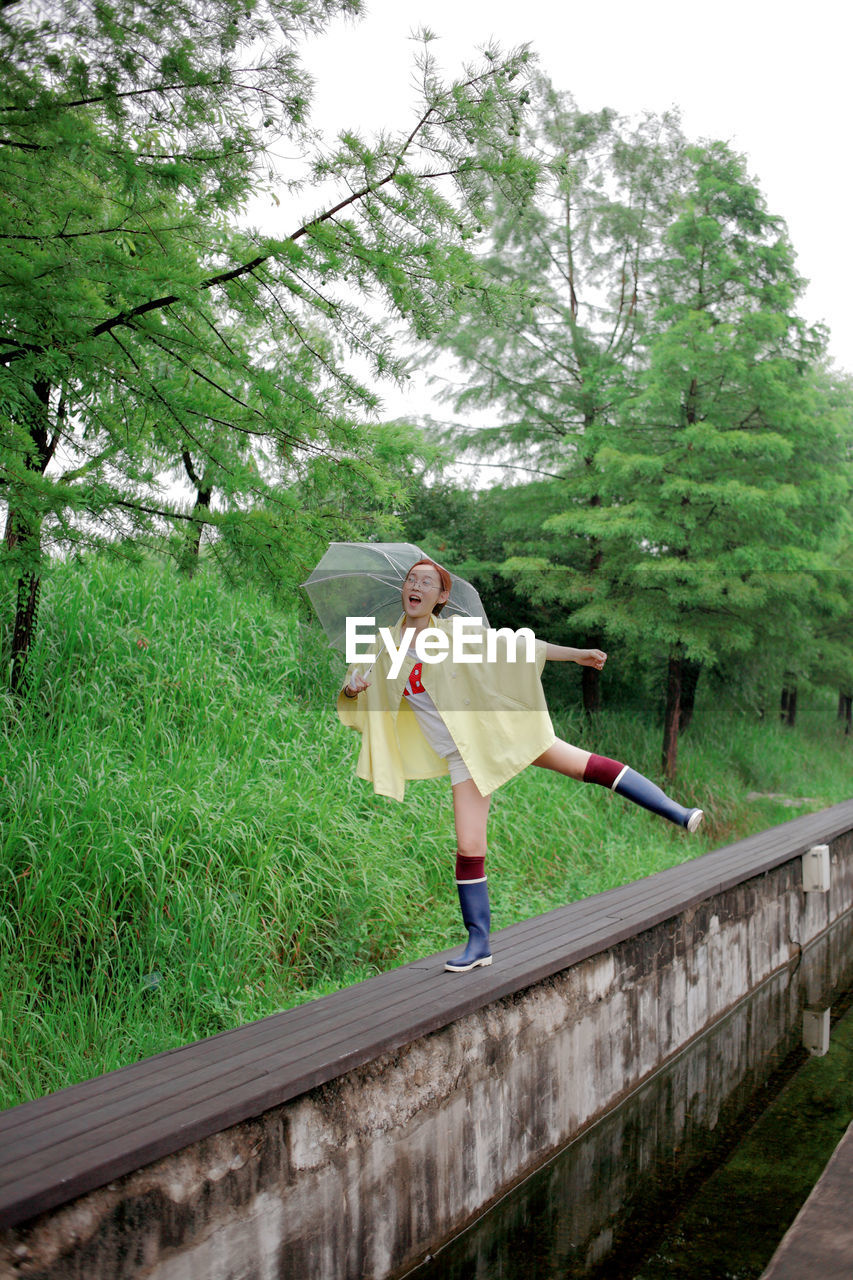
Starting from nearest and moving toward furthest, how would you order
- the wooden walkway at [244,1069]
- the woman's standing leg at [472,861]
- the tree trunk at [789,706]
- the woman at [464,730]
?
1. the wooden walkway at [244,1069]
2. the woman at [464,730]
3. the woman's standing leg at [472,861]
4. the tree trunk at [789,706]

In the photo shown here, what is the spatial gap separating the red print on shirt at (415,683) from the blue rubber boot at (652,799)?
2.85 feet

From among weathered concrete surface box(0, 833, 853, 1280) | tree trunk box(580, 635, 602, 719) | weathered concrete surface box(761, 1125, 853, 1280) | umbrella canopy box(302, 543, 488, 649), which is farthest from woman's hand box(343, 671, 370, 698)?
tree trunk box(580, 635, 602, 719)

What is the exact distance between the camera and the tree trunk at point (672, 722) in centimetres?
1217

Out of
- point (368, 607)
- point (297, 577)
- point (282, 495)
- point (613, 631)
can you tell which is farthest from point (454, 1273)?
point (613, 631)

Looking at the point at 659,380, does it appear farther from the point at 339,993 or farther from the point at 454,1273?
the point at 454,1273

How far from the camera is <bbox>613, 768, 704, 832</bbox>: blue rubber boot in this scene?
382 cm

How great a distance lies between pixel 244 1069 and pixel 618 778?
1.71 m

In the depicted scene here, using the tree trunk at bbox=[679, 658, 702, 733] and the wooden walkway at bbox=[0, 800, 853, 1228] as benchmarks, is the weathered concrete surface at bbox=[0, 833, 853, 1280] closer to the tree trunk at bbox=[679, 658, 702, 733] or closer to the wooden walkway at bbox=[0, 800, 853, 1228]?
the wooden walkway at bbox=[0, 800, 853, 1228]

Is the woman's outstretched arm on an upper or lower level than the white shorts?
upper

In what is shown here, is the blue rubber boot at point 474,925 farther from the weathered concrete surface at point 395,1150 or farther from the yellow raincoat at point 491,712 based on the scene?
the yellow raincoat at point 491,712

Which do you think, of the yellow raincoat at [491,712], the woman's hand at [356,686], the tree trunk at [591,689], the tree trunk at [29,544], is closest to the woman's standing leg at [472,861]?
the yellow raincoat at [491,712]

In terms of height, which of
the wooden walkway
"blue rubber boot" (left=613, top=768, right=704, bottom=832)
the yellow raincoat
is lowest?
the wooden walkway

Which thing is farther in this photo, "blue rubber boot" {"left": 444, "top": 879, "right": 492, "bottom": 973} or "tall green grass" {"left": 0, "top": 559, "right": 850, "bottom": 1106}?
"tall green grass" {"left": 0, "top": 559, "right": 850, "bottom": 1106}

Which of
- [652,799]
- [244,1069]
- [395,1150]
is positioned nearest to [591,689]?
[652,799]
